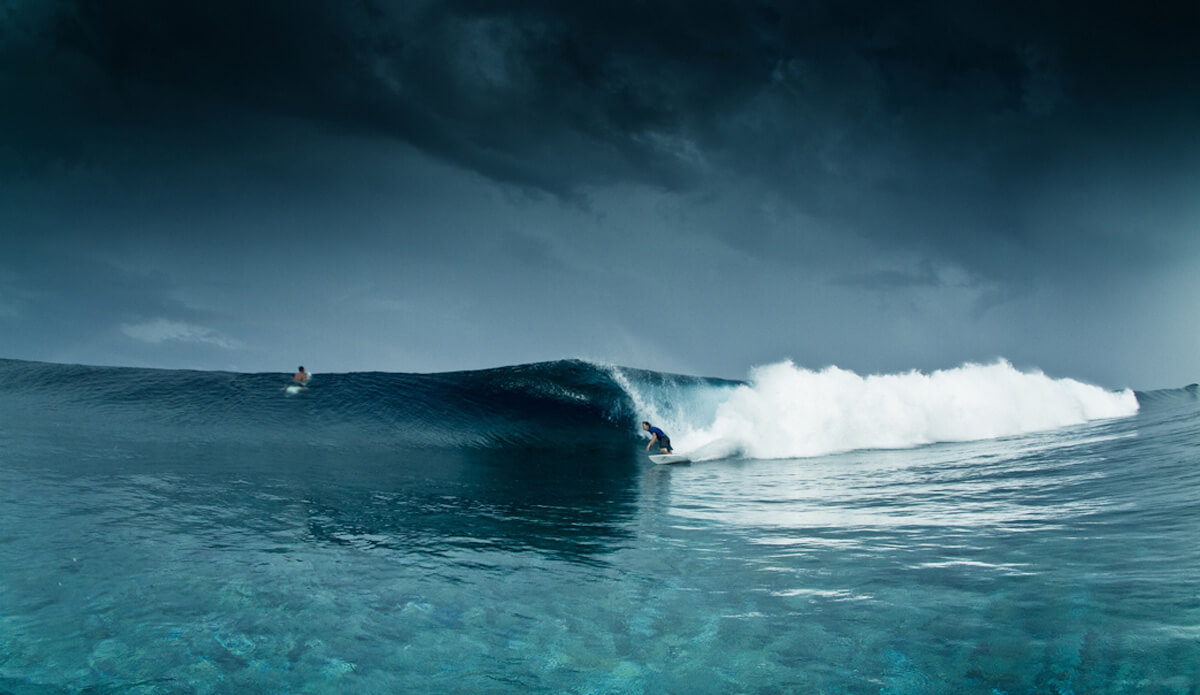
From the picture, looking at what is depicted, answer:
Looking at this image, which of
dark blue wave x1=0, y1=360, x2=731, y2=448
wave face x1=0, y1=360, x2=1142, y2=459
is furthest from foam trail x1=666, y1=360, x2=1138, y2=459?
dark blue wave x1=0, y1=360, x2=731, y2=448

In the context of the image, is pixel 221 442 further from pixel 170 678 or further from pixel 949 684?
pixel 949 684

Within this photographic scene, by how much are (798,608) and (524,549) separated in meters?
3.10

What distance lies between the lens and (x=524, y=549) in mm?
6285

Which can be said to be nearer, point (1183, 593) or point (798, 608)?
point (1183, 593)

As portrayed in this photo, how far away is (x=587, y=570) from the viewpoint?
5559mm

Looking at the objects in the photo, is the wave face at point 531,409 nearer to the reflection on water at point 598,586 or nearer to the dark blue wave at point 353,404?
the dark blue wave at point 353,404

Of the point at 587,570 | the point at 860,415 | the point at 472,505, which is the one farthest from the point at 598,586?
the point at 860,415

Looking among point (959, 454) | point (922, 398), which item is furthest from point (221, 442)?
point (922, 398)

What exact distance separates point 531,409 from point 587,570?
16.2 m

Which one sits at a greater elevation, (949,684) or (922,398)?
(922,398)

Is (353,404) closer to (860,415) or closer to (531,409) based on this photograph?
(531,409)

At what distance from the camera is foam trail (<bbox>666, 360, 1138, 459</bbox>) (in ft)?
54.5

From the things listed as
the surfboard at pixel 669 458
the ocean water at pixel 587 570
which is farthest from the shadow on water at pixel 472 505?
the surfboard at pixel 669 458

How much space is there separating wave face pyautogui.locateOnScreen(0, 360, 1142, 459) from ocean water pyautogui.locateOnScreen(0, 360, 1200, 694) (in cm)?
216
